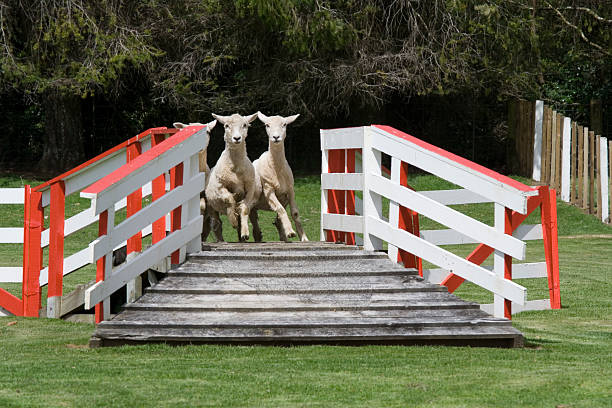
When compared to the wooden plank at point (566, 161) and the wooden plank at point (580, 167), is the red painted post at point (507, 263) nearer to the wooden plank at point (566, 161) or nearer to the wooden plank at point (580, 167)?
the wooden plank at point (580, 167)

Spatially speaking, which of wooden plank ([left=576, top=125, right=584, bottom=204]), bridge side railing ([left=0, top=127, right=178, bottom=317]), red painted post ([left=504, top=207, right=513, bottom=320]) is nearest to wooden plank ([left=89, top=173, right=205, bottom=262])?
bridge side railing ([left=0, top=127, right=178, bottom=317])

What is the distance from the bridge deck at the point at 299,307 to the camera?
7793 mm

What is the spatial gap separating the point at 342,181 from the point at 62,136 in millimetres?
18777

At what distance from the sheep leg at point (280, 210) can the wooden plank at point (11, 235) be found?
2.83 m

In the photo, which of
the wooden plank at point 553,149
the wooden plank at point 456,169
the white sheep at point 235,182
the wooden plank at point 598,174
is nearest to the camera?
the wooden plank at point 456,169

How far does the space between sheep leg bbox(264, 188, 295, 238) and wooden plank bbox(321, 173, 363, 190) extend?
679 millimetres

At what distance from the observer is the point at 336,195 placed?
10992 millimetres

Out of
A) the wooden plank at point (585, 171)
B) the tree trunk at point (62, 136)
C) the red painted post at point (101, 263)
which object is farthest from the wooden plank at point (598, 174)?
the red painted post at point (101, 263)

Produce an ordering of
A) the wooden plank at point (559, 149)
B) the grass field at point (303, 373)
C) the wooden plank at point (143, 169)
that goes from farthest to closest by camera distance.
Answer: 1. the wooden plank at point (559, 149)
2. the wooden plank at point (143, 169)
3. the grass field at point (303, 373)

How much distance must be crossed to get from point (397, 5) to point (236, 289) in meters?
18.4

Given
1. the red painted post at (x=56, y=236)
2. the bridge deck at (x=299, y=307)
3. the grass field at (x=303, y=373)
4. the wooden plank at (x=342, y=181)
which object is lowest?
the grass field at (x=303, y=373)

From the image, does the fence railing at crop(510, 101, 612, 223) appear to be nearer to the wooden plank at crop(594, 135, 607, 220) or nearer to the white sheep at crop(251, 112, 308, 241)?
the wooden plank at crop(594, 135, 607, 220)

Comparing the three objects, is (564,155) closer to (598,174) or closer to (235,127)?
(598,174)

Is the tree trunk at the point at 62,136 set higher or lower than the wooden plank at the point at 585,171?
higher
